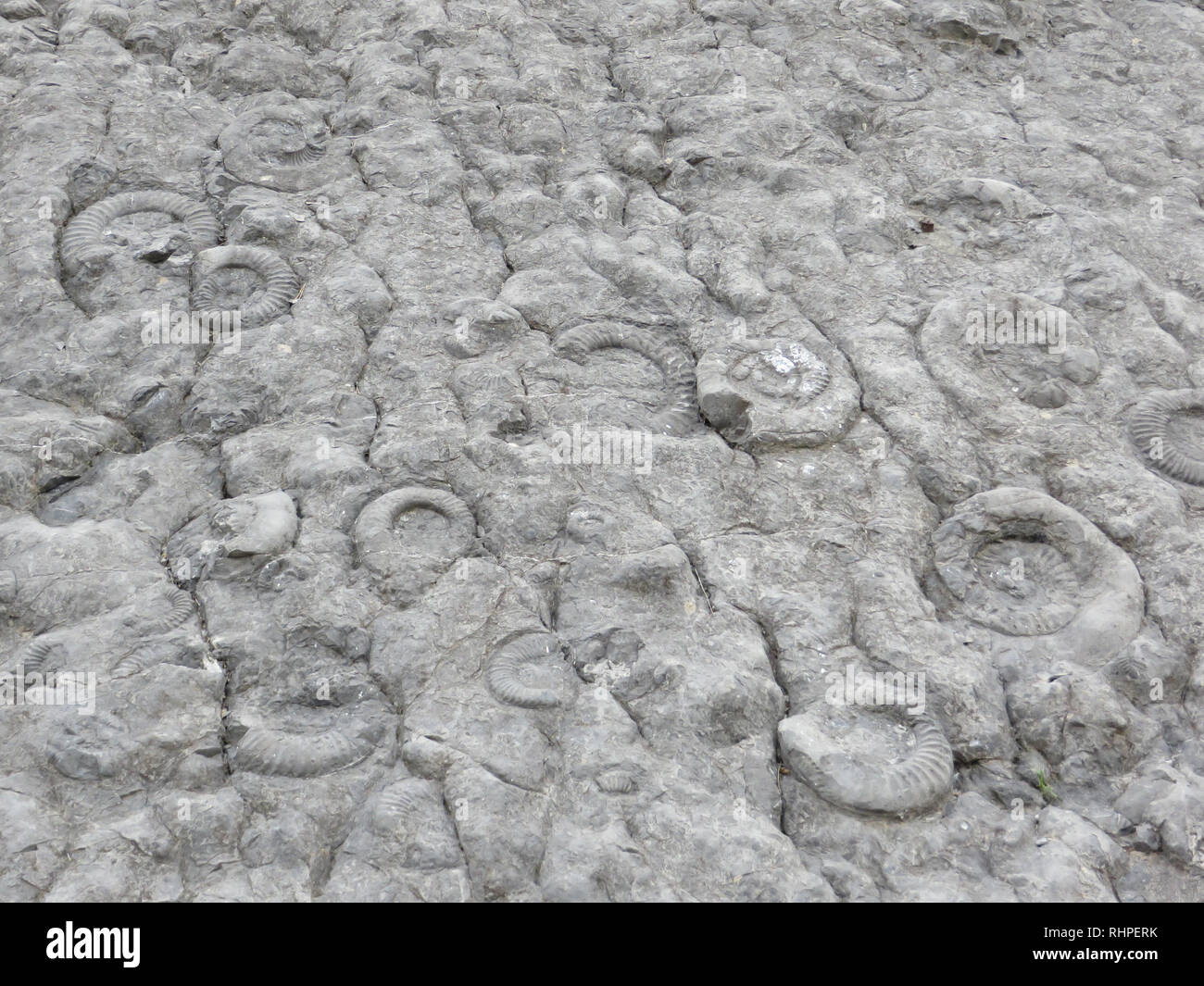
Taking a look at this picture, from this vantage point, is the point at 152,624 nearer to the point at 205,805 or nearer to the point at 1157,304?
the point at 205,805

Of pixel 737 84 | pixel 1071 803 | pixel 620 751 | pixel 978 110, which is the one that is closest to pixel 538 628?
pixel 620 751

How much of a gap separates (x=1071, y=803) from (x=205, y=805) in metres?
2.47

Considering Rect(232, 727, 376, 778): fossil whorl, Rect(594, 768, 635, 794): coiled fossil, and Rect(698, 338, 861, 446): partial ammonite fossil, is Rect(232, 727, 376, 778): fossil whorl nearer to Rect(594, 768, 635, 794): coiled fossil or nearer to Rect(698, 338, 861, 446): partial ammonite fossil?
Rect(594, 768, 635, 794): coiled fossil

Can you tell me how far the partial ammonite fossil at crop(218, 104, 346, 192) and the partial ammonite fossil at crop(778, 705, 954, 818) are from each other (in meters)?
3.36

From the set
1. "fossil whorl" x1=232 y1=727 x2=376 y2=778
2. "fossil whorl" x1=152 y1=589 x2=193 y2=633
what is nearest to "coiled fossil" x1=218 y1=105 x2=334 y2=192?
"fossil whorl" x1=152 y1=589 x2=193 y2=633

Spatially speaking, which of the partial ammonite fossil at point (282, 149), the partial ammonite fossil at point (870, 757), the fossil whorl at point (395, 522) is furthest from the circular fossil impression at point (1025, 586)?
the partial ammonite fossil at point (282, 149)

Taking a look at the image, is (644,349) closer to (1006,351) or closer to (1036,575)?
(1006,351)

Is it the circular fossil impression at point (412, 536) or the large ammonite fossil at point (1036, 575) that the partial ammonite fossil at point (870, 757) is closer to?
the large ammonite fossil at point (1036, 575)

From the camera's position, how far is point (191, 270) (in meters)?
4.44

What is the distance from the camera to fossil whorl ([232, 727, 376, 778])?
3055mm

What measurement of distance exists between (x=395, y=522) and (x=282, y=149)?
92.6 inches

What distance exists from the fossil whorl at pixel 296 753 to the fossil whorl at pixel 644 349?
1737mm

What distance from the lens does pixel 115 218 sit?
462 centimetres

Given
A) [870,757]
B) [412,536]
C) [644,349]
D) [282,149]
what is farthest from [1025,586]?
→ [282,149]
